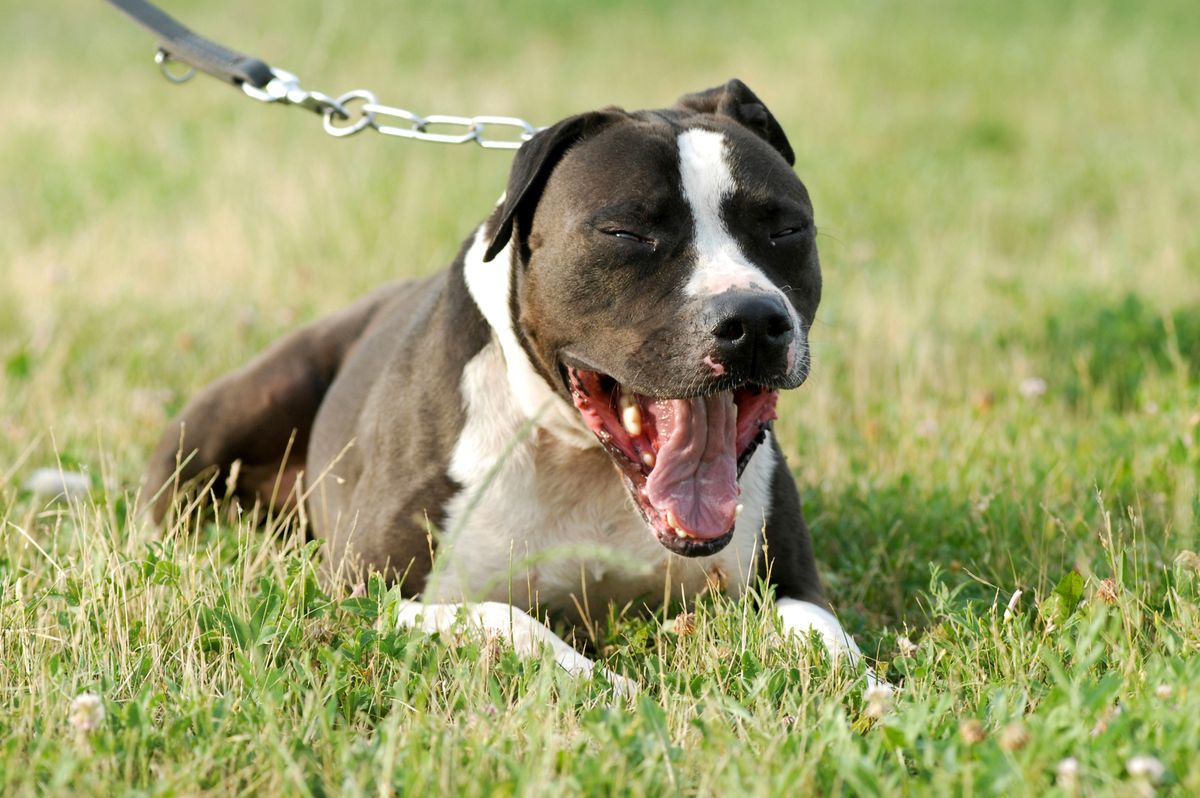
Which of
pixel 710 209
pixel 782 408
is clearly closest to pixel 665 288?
pixel 710 209

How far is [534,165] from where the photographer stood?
11.7ft

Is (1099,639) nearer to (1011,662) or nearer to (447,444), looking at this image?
(1011,662)

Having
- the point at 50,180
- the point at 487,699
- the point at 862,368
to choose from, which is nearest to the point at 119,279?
the point at 50,180

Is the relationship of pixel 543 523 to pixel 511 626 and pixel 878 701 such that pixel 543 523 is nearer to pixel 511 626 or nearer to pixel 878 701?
pixel 511 626

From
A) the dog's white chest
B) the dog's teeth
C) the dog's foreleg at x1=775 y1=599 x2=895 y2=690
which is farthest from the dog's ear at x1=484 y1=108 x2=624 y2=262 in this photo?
the dog's foreleg at x1=775 y1=599 x2=895 y2=690

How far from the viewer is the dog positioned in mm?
Result: 3406

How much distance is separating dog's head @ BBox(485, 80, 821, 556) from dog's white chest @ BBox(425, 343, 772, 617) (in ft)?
0.72

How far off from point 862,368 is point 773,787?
12.5 feet

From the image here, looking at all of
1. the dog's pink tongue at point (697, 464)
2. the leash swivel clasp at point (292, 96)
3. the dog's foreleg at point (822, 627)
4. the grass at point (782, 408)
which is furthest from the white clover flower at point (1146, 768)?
the leash swivel clasp at point (292, 96)

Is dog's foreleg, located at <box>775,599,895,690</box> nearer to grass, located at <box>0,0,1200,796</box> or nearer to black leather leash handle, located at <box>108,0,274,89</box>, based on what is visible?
grass, located at <box>0,0,1200,796</box>

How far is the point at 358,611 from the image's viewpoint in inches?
134

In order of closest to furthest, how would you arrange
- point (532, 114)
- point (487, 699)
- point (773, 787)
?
point (773, 787)
point (487, 699)
point (532, 114)

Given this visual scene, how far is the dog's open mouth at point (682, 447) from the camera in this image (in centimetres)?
350

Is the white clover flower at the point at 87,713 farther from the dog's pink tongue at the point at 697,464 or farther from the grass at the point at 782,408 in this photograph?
the dog's pink tongue at the point at 697,464
